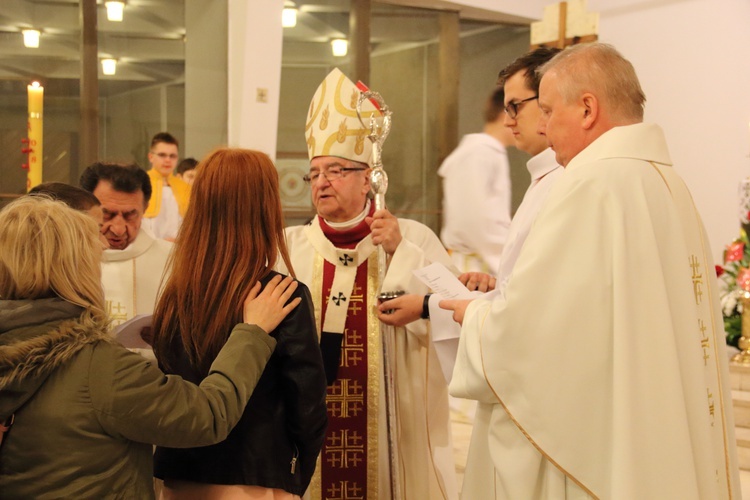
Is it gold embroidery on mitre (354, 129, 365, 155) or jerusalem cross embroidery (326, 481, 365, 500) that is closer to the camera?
jerusalem cross embroidery (326, 481, 365, 500)

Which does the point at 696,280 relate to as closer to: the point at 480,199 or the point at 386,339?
the point at 386,339

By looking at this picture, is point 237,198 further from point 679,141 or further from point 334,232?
point 679,141

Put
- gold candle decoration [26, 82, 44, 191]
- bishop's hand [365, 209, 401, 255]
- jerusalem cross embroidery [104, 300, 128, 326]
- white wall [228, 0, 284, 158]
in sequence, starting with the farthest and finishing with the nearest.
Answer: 1. white wall [228, 0, 284, 158]
2. gold candle decoration [26, 82, 44, 191]
3. jerusalem cross embroidery [104, 300, 128, 326]
4. bishop's hand [365, 209, 401, 255]

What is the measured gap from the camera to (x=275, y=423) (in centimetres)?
217

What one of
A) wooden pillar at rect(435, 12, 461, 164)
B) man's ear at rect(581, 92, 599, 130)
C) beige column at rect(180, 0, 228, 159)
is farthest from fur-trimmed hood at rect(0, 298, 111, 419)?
wooden pillar at rect(435, 12, 461, 164)

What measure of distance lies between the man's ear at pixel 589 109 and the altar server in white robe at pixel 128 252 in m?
1.68

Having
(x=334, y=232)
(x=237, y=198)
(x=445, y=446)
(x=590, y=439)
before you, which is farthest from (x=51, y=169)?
(x=590, y=439)

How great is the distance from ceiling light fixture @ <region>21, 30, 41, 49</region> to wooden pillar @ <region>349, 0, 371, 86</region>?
9.94 ft

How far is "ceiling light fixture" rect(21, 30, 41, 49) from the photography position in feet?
24.4

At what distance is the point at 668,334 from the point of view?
2.16 meters

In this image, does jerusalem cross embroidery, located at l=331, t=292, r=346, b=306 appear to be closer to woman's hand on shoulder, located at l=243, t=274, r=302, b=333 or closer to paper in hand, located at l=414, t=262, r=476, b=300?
paper in hand, located at l=414, t=262, r=476, b=300

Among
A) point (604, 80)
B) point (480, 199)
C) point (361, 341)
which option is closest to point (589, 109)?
point (604, 80)

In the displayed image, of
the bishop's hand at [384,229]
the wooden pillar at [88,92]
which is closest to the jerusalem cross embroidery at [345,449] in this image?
the bishop's hand at [384,229]

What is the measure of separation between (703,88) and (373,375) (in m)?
6.05
